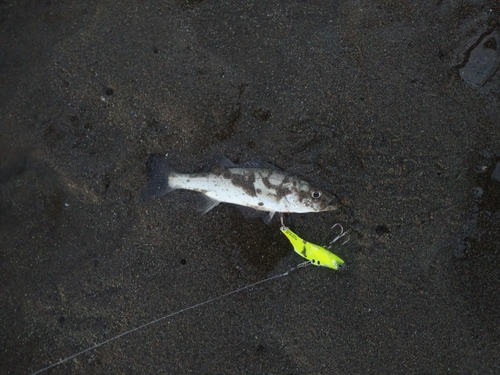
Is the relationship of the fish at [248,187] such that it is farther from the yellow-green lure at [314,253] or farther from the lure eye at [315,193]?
the yellow-green lure at [314,253]

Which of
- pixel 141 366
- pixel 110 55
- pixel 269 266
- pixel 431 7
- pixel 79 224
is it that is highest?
pixel 431 7

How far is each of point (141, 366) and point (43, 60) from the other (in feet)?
12.3

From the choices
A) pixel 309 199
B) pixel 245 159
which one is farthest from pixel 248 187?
pixel 309 199

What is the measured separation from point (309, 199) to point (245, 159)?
866mm

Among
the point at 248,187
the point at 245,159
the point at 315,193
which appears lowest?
the point at 248,187

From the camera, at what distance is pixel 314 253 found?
13.4 ft

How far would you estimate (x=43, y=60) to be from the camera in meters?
4.50

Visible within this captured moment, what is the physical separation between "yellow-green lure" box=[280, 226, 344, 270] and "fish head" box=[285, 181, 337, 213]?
339 mm

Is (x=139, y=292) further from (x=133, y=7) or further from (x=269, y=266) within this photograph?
(x=133, y=7)

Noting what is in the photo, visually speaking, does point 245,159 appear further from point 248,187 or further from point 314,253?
point 314,253

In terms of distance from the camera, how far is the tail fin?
4.26m

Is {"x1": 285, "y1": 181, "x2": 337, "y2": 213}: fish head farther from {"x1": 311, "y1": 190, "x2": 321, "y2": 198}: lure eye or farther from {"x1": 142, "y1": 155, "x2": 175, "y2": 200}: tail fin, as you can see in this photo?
{"x1": 142, "y1": 155, "x2": 175, "y2": 200}: tail fin

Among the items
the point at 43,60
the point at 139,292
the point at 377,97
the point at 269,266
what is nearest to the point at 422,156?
the point at 377,97

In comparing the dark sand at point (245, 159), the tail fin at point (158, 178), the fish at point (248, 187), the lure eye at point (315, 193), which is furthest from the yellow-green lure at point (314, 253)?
the tail fin at point (158, 178)
